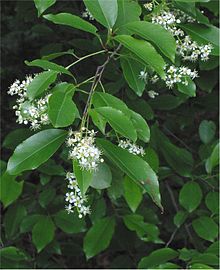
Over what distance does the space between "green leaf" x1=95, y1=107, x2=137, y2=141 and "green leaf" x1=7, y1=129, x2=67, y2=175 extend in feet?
0.53

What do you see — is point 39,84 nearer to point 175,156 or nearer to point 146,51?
point 146,51

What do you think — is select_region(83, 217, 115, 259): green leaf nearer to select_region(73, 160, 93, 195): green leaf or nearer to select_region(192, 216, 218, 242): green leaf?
select_region(192, 216, 218, 242): green leaf

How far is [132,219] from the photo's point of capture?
6.41ft

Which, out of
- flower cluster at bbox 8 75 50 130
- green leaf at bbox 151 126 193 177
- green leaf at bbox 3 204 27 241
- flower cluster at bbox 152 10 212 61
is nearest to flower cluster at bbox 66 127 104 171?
flower cluster at bbox 8 75 50 130

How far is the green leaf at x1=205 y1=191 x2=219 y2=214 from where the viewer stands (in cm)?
192

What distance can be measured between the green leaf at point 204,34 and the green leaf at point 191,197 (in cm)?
62

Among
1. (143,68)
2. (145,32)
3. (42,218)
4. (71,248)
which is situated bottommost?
(71,248)

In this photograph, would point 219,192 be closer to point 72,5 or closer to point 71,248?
point 71,248

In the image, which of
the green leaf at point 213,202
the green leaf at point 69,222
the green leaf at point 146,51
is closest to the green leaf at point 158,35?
the green leaf at point 146,51

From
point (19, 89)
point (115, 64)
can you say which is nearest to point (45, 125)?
point (19, 89)

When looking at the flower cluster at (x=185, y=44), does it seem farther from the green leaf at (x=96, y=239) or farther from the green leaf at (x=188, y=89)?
the green leaf at (x=96, y=239)

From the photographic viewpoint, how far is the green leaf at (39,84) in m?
1.21

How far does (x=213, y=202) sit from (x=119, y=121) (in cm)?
92

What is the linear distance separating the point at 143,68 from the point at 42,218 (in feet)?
2.68
